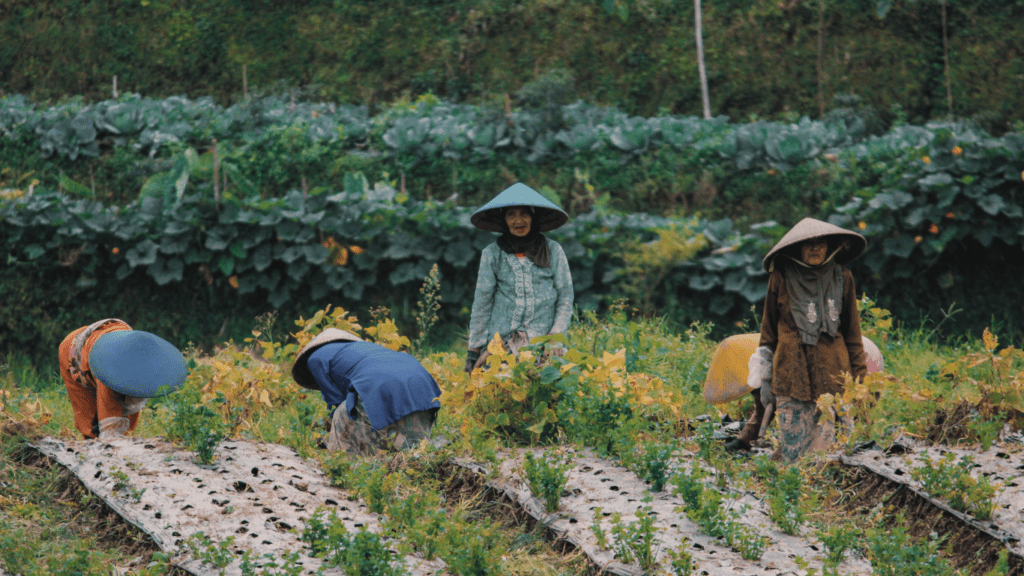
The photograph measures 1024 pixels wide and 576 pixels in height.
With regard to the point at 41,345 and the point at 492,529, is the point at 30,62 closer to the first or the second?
the point at 41,345

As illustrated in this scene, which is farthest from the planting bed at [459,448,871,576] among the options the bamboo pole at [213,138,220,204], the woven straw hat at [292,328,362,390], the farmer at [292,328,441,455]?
the bamboo pole at [213,138,220,204]

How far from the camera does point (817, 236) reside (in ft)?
12.7

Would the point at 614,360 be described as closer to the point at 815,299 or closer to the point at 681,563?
the point at 815,299

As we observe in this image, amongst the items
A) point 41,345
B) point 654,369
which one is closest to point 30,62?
point 41,345

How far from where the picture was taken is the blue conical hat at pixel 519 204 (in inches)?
181

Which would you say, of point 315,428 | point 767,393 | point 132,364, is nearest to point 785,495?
point 767,393

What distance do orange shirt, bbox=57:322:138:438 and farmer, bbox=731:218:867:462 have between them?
10.4 ft

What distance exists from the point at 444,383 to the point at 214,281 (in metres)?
3.80

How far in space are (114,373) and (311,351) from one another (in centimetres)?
92

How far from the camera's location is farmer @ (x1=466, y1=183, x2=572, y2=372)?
4.76 m

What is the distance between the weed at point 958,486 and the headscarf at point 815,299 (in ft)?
2.36

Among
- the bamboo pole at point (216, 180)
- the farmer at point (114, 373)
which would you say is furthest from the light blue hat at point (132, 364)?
the bamboo pole at point (216, 180)

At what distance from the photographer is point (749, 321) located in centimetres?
724

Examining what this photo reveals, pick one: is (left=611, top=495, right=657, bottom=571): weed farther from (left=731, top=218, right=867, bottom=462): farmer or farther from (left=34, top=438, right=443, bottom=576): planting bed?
(left=731, top=218, right=867, bottom=462): farmer
